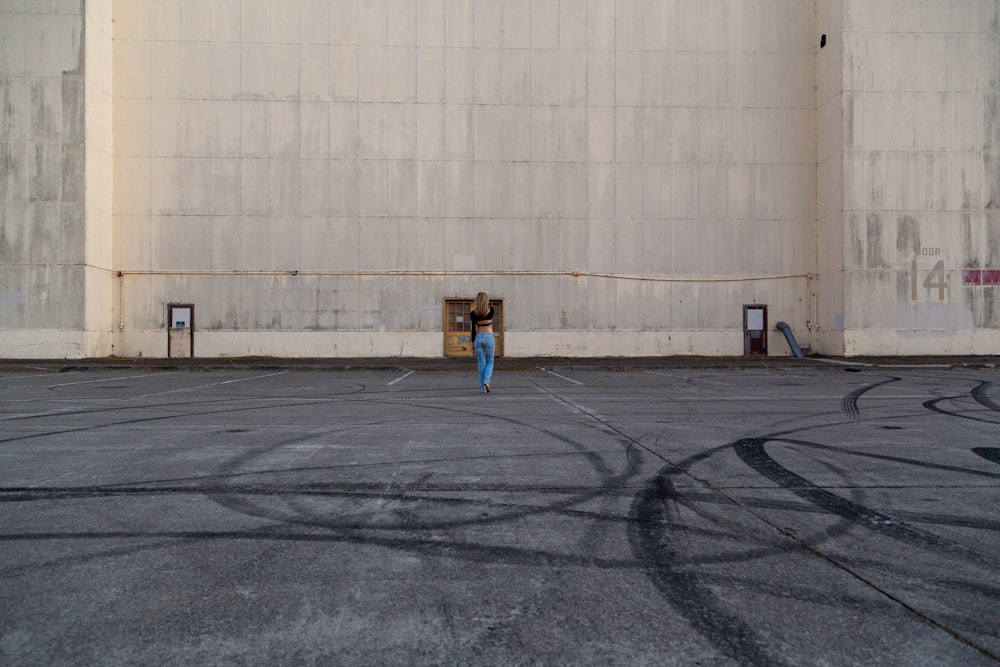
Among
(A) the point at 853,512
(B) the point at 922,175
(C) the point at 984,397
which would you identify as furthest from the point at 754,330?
(A) the point at 853,512

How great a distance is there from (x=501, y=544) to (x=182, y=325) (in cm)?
2518

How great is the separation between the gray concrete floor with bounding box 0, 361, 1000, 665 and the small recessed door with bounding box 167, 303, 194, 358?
19216 millimetres

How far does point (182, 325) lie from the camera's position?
2555cm

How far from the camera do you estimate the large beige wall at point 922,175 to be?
2517cm

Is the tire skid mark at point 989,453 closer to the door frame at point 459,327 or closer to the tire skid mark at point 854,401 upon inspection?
the tire skid mark at point 854,401

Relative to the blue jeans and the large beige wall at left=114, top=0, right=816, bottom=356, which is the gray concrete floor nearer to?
the blue jeans

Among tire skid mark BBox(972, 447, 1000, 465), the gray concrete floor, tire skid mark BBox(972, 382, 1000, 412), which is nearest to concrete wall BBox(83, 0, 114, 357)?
the gray concrete floor

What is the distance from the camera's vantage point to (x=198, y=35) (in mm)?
25609

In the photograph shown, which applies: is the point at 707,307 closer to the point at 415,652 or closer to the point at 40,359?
the point at 40,359

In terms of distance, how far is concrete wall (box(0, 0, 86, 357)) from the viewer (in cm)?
2389

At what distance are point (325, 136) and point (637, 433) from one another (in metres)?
22.0

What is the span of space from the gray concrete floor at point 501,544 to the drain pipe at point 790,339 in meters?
19.8

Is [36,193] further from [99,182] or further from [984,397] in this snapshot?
[984,397]

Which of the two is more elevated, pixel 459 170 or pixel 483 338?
pixel 459 170
